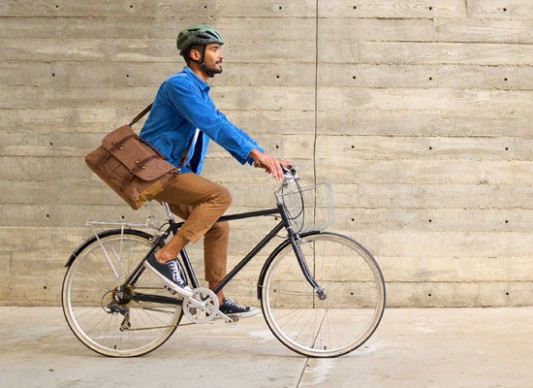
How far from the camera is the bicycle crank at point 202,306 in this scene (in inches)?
174

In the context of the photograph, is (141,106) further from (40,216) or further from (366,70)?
(366,70)

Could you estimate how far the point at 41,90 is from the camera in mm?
6164

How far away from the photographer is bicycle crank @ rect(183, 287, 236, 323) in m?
4.42

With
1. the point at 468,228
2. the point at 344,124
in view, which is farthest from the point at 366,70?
the point at 468,228

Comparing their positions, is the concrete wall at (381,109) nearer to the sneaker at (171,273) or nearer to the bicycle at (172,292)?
the bicycle at (172,292)

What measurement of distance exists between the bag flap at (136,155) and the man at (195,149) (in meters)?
0.10

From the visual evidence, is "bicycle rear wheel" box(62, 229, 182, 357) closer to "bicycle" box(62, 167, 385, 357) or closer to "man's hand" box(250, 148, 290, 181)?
"bicycle" box(62, 167, 385, 357)

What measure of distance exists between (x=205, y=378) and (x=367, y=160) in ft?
8.21

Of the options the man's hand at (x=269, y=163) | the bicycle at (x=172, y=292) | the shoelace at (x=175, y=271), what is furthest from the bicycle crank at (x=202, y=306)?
the man's hand at (x=269, y=163)

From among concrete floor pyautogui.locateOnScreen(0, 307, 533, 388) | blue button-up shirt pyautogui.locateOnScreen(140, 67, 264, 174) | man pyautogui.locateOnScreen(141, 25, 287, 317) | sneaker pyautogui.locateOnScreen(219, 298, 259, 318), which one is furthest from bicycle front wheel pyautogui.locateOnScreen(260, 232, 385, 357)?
blue button-up shirt pyautogui.locateOnScreen(140, 67, 264, 174)

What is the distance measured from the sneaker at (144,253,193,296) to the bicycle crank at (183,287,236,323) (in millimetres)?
41

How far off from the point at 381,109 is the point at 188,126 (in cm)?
200

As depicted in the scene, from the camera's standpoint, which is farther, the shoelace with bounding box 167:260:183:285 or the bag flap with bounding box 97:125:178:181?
the shoelace with bounding box 167:260:183:285

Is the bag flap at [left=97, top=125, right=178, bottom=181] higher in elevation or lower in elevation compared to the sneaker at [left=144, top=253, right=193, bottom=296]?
higher
